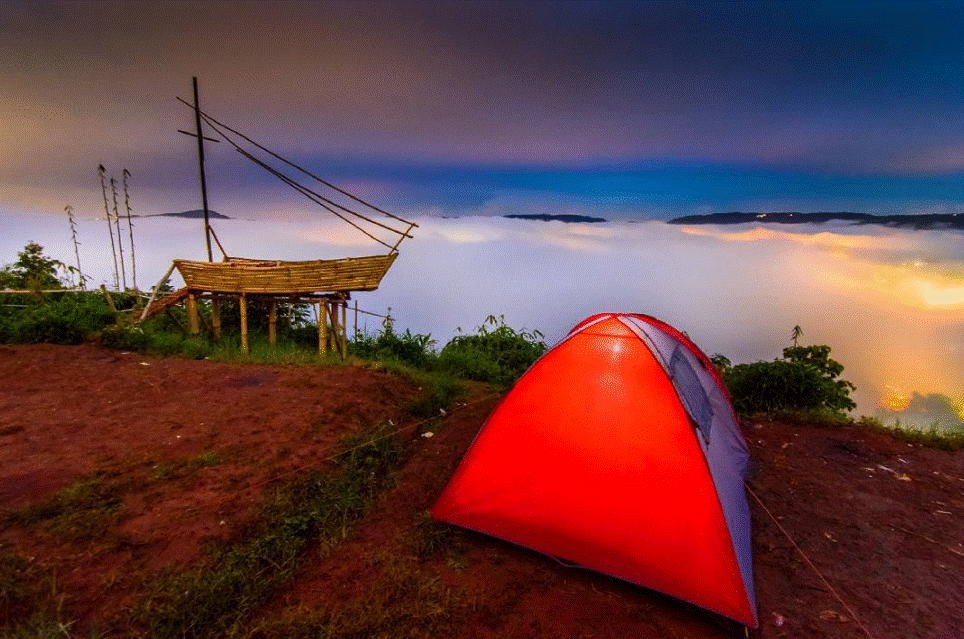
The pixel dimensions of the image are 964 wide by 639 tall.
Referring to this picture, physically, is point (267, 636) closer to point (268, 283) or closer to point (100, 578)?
point (100, 578)

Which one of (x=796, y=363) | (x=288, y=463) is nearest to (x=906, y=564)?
(x=796, y=363)

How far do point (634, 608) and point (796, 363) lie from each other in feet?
24.6

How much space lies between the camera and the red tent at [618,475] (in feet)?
11.4

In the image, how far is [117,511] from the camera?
383 cm

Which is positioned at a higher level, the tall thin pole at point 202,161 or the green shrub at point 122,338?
the tall thin pole at point 202,161

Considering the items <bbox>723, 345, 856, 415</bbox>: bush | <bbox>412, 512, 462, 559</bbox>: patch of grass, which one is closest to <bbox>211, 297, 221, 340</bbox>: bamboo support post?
<bbox>412, 512, 462, 559</bbox>: patch of grass

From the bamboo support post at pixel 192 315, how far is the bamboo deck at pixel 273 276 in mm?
298

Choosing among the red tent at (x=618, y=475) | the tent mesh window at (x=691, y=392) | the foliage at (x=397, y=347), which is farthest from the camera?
the foliage at (x=397, y=347)

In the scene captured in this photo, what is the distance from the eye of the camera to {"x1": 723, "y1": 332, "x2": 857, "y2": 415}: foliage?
826 centimetres

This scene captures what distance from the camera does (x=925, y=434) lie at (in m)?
7.21

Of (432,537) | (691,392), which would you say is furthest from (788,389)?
(432,537)

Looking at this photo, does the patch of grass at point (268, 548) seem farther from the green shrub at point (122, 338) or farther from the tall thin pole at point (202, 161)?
the tall thin pole at point (202, 161)

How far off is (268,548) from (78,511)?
5.66 ft

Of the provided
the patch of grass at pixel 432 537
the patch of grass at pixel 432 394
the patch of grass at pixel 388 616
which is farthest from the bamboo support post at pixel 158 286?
the patch of grass at pixel 388 616
